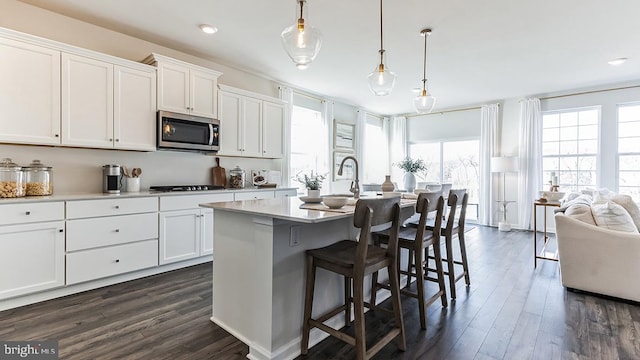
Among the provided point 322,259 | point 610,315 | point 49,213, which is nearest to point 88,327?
point 49,213

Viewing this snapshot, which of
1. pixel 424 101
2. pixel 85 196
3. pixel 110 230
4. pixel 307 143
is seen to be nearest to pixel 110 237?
pixel 110 230

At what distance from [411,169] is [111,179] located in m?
5.81

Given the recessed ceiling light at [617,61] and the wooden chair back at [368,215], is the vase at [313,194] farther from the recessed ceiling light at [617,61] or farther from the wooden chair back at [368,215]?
the recessed ceiling light at [617,61]

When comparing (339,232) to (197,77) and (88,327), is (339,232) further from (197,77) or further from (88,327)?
(197,77)

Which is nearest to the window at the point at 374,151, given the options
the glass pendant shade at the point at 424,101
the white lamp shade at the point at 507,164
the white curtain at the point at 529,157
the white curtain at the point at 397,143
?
the white curtain at the point at 397,143

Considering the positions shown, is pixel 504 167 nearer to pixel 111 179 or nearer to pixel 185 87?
pixel 185 87

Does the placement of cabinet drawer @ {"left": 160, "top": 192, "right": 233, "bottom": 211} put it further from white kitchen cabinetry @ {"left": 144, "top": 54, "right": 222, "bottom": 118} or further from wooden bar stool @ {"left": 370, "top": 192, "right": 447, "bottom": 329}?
wooden bar stool @ {"left": 370, "top": 192, "right": 447, "bottom": 329}

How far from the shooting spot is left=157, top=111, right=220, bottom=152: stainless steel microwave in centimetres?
343

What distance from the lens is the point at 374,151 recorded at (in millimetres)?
7551

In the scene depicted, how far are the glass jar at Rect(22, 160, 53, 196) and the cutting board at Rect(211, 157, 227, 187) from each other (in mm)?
1761

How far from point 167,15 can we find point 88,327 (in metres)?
2.86

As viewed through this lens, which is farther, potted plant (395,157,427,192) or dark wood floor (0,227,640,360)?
potted plant (395,157,427,192)

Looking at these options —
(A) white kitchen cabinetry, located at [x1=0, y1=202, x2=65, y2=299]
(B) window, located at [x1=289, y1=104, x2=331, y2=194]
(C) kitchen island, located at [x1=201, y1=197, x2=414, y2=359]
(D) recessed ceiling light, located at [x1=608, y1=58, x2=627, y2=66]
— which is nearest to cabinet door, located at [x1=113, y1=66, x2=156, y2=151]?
(A) white kitchen cabinetry, located at [x1=0, y1=202, x2=65, y2=299]

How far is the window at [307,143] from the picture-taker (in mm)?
5531
